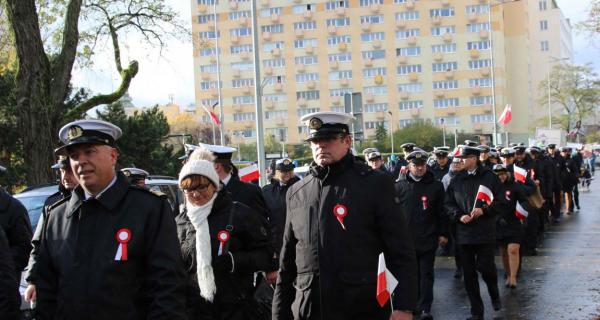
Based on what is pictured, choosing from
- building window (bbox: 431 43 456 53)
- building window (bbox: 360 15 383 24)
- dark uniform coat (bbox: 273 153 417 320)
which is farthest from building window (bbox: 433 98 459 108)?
dark uniform coat (bbox: 273 153 417 320)

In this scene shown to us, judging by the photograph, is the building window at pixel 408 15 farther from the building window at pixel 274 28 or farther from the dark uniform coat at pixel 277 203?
the dark uniform coat at pixel 277 203

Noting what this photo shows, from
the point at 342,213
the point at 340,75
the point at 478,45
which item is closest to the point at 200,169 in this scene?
the point at 342,213

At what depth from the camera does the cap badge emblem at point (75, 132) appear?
3.75m

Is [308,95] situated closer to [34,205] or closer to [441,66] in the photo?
[441,66]

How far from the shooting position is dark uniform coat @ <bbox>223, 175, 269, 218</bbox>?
241 inches

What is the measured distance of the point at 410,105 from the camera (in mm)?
105562

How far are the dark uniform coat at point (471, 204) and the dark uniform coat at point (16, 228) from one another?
→ 524cm

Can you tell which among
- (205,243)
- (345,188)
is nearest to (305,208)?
(345,188)

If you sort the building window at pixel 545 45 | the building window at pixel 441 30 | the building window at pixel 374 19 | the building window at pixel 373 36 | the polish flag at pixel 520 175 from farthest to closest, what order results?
the building window at pixel 545 45
the building window at pixel 373 36
the building window at pixel 374 19
the building window at pixel 441 30
the polish flag at pixel 520 175

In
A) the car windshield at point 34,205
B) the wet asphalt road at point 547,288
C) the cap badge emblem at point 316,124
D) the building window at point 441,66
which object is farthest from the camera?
the building window at point 441,66

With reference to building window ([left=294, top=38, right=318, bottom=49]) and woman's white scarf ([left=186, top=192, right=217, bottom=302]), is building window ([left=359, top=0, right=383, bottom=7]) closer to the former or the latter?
building window ([left=294, top=38, right=318, bottom=49])

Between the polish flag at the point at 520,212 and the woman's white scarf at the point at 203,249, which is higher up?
the woman's white scarf at the point at 203,249

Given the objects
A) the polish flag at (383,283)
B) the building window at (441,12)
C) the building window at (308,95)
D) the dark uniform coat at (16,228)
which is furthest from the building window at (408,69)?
the polish flag at (383,283)

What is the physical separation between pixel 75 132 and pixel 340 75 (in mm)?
103701
